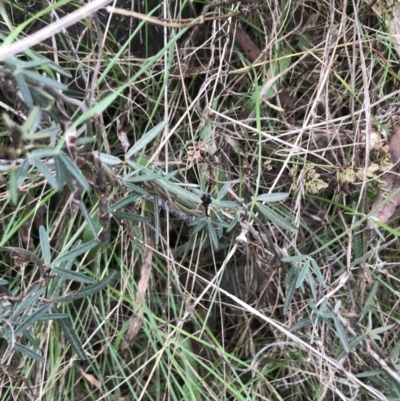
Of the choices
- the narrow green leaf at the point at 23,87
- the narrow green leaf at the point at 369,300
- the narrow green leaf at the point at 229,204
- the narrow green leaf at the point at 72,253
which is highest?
the narrow green leaf at the point at 23,87

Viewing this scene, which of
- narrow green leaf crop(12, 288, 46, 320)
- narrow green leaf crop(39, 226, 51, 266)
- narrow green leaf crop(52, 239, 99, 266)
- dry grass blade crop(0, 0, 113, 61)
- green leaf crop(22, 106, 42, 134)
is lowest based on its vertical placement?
narrow green leaf crop(12, 288, 46, 320)

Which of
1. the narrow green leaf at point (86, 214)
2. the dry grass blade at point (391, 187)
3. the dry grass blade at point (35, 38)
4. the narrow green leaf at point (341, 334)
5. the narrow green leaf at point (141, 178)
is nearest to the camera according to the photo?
the dry grass blade at point (35, 38)

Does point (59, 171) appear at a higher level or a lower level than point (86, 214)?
higher

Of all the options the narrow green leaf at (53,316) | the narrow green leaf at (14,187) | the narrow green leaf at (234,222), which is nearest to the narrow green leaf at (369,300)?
the narrow green leaf at (234,222)

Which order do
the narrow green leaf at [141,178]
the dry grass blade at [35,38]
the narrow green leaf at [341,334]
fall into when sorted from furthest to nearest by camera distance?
the narrow green leaf at [341,334] → the narrow green leaf at [141,178] → the dry grass blade at [35,38]

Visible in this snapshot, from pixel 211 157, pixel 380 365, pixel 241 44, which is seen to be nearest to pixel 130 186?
pixel 211 157

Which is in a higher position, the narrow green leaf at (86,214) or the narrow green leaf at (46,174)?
the narrow green leaf at (46,174)

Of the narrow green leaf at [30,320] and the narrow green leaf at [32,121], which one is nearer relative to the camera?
the narrow green leaf at [32,121]

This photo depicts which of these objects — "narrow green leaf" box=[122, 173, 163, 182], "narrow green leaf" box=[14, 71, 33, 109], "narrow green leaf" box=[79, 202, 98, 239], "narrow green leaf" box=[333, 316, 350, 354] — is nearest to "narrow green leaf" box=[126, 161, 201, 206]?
"narrow green leaf" box=[122, 173, 163, 182]

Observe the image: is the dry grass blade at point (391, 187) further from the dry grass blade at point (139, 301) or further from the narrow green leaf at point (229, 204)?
the dry grass blade at point (139, 301)

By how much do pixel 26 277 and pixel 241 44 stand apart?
72cm

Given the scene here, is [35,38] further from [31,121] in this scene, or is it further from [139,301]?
[139,301]

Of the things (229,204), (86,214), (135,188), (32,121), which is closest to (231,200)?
(229,204)

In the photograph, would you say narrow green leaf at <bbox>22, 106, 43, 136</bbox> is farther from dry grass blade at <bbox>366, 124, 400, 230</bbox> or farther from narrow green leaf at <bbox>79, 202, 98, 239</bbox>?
dry grass blade at <bbox>366, 124, 400, 230</bbox>
